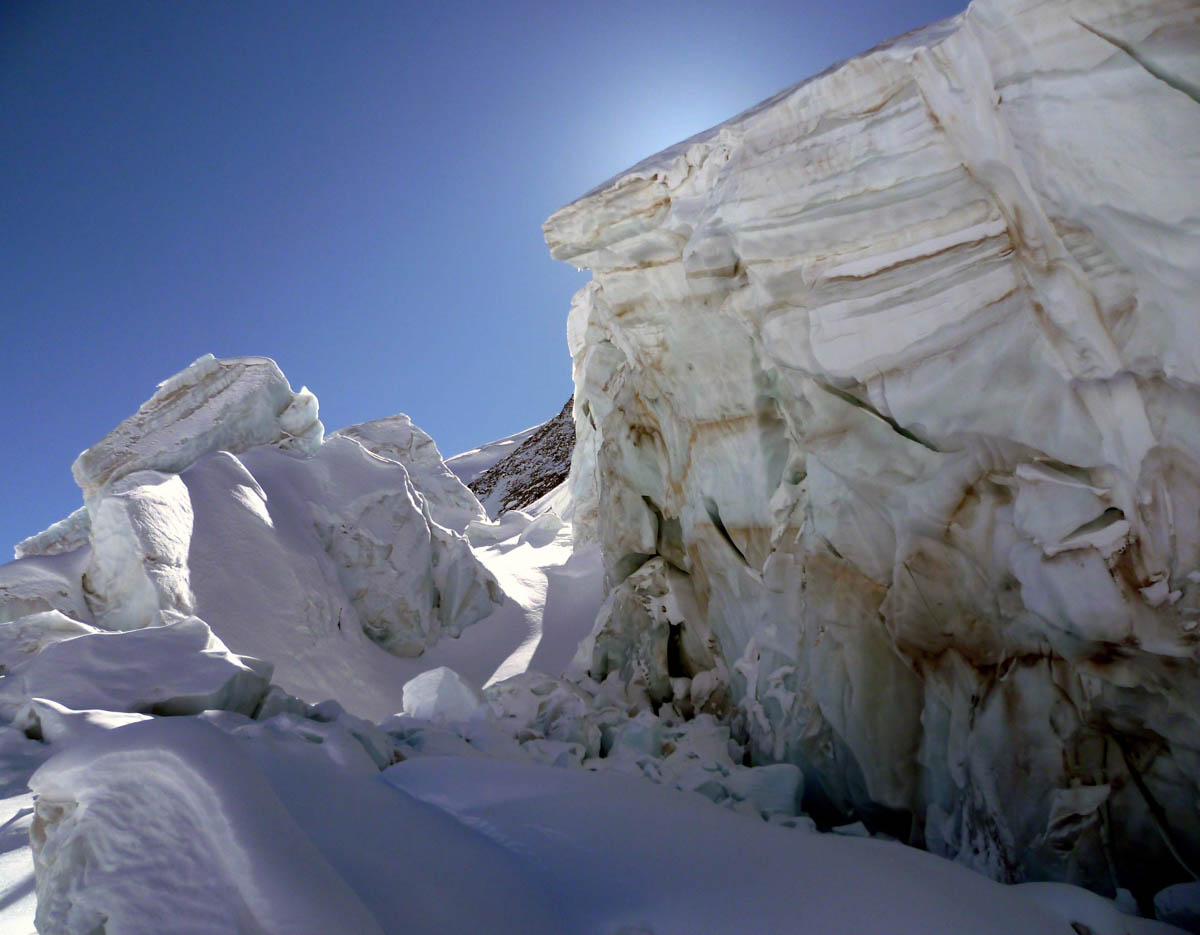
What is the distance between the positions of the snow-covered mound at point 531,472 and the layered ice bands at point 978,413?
25.1 metres

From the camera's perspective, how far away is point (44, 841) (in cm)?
258

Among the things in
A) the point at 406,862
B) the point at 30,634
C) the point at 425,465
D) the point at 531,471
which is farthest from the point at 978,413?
the point at 531,471

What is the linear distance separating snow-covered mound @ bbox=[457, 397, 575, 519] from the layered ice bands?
82.4ft

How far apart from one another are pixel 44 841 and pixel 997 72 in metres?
4.90

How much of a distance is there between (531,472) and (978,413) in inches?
1256

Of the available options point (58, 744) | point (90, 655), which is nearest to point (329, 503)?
point (90, 655)

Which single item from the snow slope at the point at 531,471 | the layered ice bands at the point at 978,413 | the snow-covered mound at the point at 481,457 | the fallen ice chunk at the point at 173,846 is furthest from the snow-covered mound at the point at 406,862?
the snow-covered mound at the point at 481,457

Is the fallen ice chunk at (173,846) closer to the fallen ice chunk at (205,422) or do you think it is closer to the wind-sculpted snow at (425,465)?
the fallen ice chunk at (205,422)

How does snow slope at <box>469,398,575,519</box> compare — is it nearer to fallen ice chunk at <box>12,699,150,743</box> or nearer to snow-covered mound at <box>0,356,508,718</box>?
snow-covered mound at <box>0,356,508,718</box>

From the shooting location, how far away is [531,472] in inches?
1389

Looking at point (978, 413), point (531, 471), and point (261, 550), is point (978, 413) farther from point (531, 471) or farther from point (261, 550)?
point (531, 471)

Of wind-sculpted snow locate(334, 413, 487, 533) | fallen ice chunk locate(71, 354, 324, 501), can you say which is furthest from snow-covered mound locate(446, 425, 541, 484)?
fallen ice chunk locate(71, 354, 324, 501)

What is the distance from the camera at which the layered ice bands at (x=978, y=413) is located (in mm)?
3014

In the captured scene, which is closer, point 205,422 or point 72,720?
point 72,720
